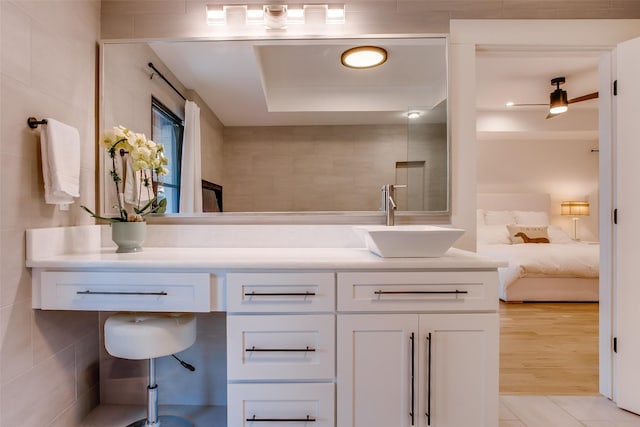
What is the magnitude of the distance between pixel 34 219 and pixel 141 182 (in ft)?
1.72

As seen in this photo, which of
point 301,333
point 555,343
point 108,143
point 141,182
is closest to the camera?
point 301,333

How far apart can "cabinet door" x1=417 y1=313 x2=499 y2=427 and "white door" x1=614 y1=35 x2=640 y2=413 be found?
106 cm

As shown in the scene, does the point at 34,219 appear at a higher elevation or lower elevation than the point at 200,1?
lower

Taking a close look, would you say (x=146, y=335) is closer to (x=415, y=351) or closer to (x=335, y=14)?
(x=415, y=351)

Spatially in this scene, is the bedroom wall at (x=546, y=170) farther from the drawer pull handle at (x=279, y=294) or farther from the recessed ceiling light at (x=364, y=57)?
the drawer pull handle at (x=279, y=294)

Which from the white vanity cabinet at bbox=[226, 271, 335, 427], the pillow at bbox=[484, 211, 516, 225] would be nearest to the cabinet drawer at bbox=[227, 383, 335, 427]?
the white vanity cabinet at bbox=[226, 271, 335, 427]

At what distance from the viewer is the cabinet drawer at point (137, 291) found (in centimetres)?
136

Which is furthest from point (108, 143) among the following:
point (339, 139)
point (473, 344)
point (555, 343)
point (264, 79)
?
point (555, 343)

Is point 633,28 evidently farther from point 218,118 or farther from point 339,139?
point 218,118

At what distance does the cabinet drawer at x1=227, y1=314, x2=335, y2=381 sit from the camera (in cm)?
134

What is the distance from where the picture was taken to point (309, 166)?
194cm

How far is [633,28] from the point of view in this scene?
6.31ft

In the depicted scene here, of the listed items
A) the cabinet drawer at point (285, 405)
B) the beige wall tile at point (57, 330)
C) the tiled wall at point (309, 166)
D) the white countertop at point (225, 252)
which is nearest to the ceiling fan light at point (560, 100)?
the tiled wall at point (309, 166)

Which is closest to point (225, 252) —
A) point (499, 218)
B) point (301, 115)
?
point (301, 115)
